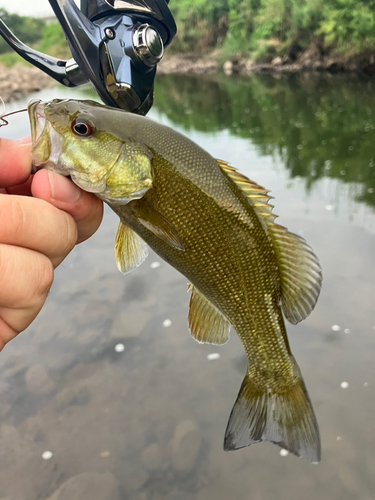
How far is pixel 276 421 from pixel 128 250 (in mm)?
984

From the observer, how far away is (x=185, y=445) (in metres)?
2.91

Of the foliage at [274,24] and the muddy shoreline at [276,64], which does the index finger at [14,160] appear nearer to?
the muddy shoreline at [276,64]

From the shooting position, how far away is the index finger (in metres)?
1.23

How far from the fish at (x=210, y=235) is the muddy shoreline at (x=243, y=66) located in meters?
17.2

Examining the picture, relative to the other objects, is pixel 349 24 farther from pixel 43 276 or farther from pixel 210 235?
pixel 43 276

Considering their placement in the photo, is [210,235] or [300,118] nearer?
[210,235]

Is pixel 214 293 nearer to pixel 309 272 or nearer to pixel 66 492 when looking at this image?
pixel 309 272

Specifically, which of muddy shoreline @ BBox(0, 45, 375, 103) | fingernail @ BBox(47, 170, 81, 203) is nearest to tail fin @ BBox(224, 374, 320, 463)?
fingernail @ BBox(47, 170, 81, 203)

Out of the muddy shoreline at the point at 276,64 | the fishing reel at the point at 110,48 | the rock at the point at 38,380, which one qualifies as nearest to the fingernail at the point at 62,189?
the fishing reel at the point at 110,48

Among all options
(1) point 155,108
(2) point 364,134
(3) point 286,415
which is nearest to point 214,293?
(3) point 286,415

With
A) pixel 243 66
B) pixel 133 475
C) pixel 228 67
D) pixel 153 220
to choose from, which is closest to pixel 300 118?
pixel 133 475

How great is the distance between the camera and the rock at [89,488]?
2.63 m

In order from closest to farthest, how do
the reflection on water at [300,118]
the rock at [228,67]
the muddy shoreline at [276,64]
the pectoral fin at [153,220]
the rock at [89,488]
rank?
the pectoral fin at [153,220] → the rock at [89,488] → the reflection on water at [300,118] → the muddy shoreline at [276,64] → the rock at [228,67]

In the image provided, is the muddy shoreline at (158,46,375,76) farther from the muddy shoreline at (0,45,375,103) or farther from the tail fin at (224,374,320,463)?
the tail fin at (224,374,320,463)
